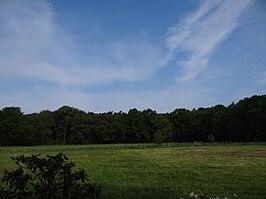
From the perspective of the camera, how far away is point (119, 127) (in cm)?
10456

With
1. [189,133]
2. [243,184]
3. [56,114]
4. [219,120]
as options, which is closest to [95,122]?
[56,114]

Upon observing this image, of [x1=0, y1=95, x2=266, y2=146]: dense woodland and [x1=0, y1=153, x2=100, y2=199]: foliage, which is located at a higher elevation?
[x1=0, y1=95, x2=266, y2=146]: dense woodland

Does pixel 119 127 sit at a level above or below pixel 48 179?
above

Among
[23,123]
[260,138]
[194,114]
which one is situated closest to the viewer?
[260,138]

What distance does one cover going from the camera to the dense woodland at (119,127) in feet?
303

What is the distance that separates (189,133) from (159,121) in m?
9.87

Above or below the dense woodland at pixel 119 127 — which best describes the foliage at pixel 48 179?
below

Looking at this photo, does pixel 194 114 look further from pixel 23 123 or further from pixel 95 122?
pixel 23 123

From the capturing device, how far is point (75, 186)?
3889 millimetres

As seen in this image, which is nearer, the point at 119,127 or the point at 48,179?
the point at 48,179

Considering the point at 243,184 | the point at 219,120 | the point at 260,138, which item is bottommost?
the point at 243,184

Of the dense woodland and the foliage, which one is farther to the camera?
the dense woodland

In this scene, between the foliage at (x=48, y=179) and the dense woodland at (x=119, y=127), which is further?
the dense woodland at (x=119, y=127)

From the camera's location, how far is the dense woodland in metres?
92.4
